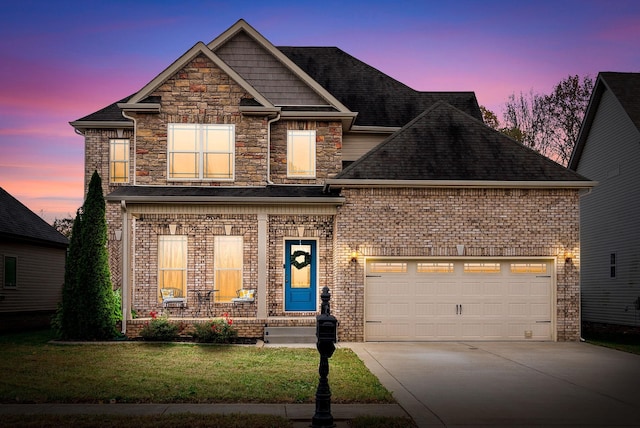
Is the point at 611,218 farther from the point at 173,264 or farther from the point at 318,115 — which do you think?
the point at 173,264

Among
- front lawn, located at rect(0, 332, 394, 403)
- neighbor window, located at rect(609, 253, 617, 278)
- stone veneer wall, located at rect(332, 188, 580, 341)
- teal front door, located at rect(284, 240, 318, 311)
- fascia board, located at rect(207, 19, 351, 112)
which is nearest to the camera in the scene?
front lawn, located at rect(0, 332, 394, 403)

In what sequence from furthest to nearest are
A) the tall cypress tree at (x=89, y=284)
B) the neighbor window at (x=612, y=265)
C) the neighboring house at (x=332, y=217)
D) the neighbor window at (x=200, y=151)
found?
the neighbor window at (x=612, y=265)
the neighbor window at (x=200, y=151)
the neighboring house at (x=332, y=217)
the tall cypress tree at (x=89, y=284)

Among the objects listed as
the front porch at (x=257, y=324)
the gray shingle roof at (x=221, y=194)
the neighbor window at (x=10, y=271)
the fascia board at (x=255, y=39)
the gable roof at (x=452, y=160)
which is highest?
the fascia board at (x=255, y=39)

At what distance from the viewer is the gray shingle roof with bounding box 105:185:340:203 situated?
19625 mm

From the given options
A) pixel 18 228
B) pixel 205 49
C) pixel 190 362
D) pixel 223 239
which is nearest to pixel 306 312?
pixel 223 239

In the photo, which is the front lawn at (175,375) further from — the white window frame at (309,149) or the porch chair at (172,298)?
the white window frame at (309,149)

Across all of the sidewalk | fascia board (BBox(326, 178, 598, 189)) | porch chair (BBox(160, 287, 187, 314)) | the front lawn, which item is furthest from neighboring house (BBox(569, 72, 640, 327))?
the sidewalk

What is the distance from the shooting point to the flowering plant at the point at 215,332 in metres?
18.5

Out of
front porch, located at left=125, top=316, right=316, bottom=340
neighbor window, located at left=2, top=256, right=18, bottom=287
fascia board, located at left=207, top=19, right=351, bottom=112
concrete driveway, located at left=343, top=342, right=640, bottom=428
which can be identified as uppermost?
fascia board, located at left=207, top=19, right=351, bottom=112

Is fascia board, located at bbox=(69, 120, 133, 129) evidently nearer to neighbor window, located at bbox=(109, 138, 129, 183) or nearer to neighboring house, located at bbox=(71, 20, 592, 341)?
neighbor window, located at bbox=(109, 138, 129, 183)

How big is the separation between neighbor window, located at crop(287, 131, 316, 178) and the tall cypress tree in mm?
5942

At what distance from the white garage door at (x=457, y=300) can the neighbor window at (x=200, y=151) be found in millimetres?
5508

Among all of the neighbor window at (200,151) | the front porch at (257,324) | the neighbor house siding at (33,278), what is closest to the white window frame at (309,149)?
the neighbor window at (200,151)

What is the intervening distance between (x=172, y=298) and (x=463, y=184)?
8.89 m
